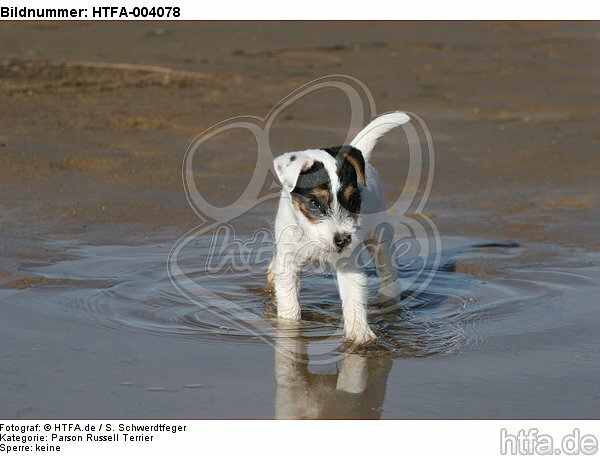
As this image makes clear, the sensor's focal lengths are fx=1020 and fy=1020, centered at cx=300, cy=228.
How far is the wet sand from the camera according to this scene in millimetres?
6055

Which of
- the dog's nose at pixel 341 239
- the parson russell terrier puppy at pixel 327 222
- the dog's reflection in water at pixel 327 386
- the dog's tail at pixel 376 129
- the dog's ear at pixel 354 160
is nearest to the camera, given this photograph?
the dog's reflection in water at pixel 327 386

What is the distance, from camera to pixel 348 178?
6461mm

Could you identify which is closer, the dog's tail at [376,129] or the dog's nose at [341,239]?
the dog's nose at [341,239]

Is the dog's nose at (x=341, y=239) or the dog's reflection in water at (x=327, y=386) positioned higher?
the dog's nose at (x=341, y=239)

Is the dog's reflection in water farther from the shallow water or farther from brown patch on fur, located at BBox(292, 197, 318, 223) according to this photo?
brown patch on fur, located at BBox(292, 197, 318, 223)

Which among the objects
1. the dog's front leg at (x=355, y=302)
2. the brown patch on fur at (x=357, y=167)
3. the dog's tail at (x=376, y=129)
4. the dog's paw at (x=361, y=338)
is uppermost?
the dog's tail at (x=376, y=129)

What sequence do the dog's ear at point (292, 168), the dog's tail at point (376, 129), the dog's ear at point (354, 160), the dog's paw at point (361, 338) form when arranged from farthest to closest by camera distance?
the dog's tail at point (376, 129), the dog's paw at point (361, 338), the dog's ear at point (354, 160), the dog's ear at point (292, 168)

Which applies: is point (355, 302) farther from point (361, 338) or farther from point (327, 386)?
point (327, 386)

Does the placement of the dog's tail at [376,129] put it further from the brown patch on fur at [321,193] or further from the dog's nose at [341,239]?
the dog's nose at [341,239]

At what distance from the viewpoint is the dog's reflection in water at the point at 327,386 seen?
5.75 metres

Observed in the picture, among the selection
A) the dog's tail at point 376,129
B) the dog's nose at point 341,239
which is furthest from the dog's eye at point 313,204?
the dog's tail at point 376,129

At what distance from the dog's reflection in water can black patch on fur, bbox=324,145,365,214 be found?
3.23 ft

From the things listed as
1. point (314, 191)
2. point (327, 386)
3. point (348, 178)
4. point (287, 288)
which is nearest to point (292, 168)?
point (314, 191)

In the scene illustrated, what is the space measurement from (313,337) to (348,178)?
1.18 m
